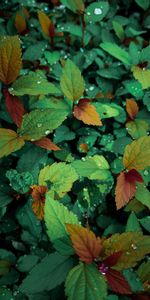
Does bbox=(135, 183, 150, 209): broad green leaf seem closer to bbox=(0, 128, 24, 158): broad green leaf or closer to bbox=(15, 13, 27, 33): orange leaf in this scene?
bbox=(0, 128, 24, 158): broad green leaf

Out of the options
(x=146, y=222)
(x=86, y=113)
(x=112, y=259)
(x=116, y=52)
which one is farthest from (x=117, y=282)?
(x=116, y=52)

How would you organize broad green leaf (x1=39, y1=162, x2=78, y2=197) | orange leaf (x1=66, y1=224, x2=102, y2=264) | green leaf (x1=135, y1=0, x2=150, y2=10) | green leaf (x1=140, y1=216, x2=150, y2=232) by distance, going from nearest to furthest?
orange leaf (x1=66, y1=224, x2=102, y2=264) < broad green leaf (x1=39, y1=162, x2=78, y2=197) < green leaf (x1=140, y1=216, x2=150, y2=232) < green leaf (x1=135, y1=0, x2=150, y2=10)

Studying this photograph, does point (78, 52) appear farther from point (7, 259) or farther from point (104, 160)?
point (7, 259)

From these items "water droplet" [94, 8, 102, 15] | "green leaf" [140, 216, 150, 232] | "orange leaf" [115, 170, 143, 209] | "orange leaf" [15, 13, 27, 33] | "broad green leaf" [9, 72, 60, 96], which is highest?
"water droplet" [94, 8, 102, 15]

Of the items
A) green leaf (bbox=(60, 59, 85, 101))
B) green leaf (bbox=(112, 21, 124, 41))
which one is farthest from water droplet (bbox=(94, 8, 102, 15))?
green leaf (bbox=(60, 59, 85, 101))

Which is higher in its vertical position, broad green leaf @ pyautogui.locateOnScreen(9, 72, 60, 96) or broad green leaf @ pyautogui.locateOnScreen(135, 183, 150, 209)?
broad green leaf @ pyautogui.locateOnScreen(9, 72, 60, 96)

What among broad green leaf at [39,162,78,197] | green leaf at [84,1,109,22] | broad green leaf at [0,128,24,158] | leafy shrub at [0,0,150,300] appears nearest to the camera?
leafy shrub at [0,0,150,300]

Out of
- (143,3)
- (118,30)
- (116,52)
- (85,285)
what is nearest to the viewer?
(85,285)

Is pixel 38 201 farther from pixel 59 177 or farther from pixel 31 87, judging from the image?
pixel 31 87
